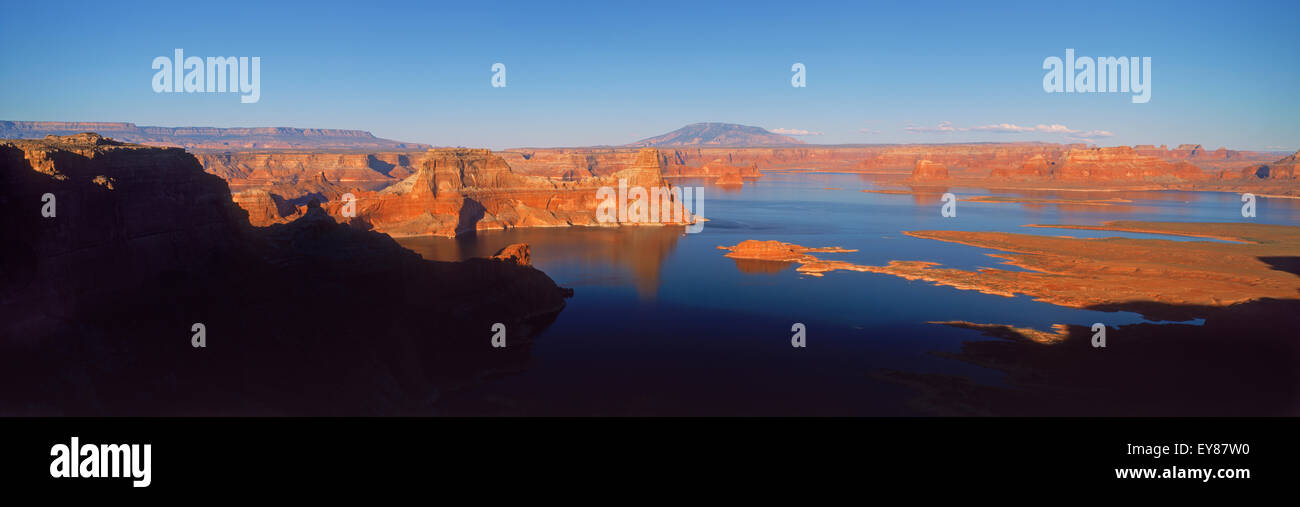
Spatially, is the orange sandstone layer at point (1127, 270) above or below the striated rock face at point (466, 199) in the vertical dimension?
below

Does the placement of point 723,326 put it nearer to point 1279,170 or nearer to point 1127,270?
point 1127,270

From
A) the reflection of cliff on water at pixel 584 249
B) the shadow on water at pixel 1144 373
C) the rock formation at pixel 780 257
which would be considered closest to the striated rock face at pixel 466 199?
the reflection of cliff on water at pixel 584 249

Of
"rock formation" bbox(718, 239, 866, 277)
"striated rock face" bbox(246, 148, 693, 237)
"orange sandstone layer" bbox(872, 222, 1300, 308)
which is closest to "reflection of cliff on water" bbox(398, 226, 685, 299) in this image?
"striated rock face" bbox(246, 148, 693, 237)

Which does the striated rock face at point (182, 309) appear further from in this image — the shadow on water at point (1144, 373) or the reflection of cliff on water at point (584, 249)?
the reflection of cliff on water at point (584, 249)

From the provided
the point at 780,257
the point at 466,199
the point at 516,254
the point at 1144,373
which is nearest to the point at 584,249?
the point at 780,257

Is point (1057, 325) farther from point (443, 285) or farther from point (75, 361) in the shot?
point (75, 361)

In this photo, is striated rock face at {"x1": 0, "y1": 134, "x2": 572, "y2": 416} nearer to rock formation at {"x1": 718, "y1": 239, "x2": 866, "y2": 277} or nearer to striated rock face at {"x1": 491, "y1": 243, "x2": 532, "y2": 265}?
striated rock face at {"x1": 491, "y1": 243, "x2": 532, "y2": 265}
